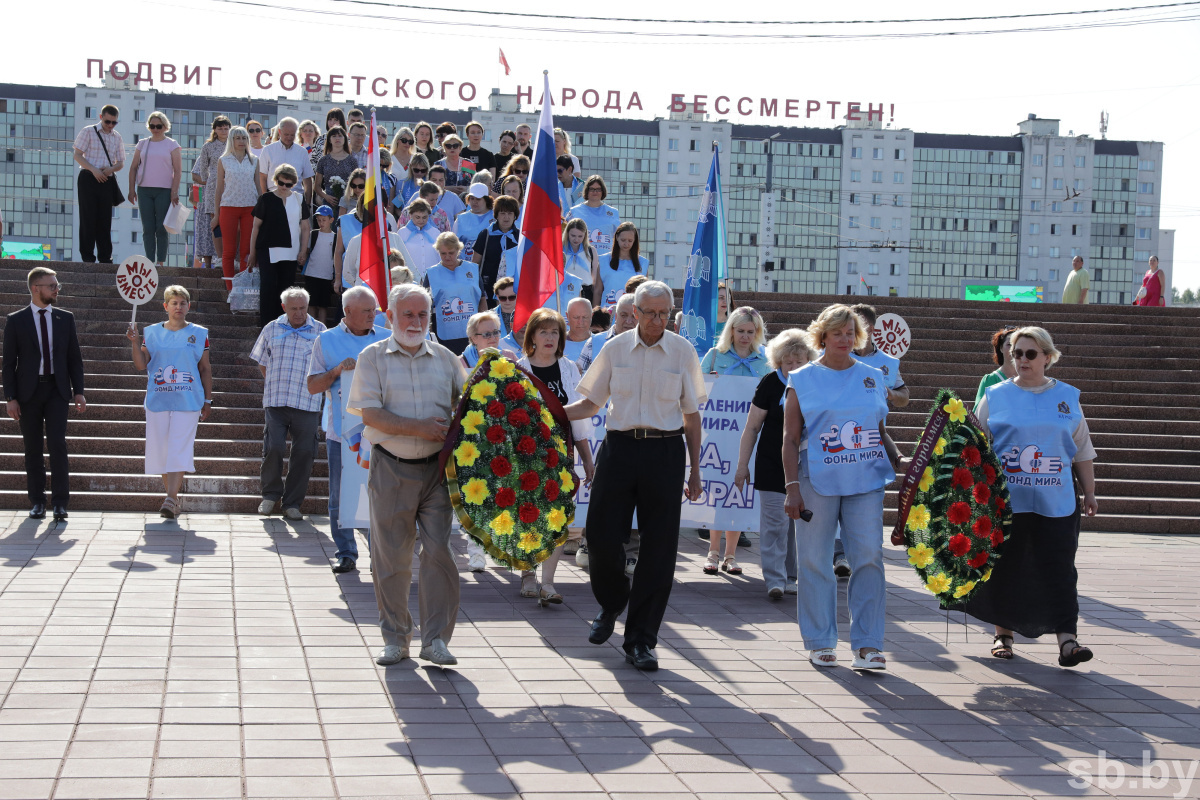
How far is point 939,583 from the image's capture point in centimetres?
672

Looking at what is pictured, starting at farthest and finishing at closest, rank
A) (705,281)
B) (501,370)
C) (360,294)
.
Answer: (705,281), (360,294), (501,370)

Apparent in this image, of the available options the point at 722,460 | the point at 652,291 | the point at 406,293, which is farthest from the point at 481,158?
the point at 406,293

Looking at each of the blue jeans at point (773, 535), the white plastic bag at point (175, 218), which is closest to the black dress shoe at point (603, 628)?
the blue jeans at point (773, 535)

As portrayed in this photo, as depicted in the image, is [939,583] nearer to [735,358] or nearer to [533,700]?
[533,700]

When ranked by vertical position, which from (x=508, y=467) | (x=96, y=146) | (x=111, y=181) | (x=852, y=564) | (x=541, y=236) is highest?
(x=96, y=146)

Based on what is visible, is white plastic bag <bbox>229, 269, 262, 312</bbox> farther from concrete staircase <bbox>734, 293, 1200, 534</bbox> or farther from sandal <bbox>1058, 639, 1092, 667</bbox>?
sandal <bbox>1058, 639, 1092, 667</bbox>

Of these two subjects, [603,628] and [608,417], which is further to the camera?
[603,628]

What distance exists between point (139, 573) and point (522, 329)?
310 cm

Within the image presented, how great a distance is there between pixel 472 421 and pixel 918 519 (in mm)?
2506

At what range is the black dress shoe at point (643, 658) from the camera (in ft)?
20.9

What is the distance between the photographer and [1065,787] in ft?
15.5

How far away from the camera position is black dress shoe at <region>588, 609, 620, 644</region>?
6.79 meters

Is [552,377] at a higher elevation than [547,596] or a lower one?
higher

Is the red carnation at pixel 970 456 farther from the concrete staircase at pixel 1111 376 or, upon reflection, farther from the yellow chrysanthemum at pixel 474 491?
the concrete staircase at pixel 1111 376
